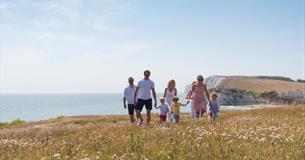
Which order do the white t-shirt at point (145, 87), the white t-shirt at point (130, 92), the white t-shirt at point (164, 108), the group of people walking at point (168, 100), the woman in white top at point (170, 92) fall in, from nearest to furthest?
1. the white t-shirt at point (145, 87)
2. the group of people walking at point (168, 100)
3. the white t-shirt at point (130, 92)
4. the white t-shirt at point (164, 108)
5. the woman in white top at point (170, 92)

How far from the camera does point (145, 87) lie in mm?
20984

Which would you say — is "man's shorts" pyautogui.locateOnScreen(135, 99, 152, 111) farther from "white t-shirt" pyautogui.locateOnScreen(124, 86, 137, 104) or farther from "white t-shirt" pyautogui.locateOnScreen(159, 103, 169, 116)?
"white t-shirt" pyautogui.locateOnScreen(159, 103, 169, 116)

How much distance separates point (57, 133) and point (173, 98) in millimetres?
7022

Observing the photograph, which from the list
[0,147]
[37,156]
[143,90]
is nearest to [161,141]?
[37,156]

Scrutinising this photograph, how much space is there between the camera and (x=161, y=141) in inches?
467

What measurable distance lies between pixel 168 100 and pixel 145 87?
3262mm

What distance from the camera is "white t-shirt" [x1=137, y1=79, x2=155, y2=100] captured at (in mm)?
20953

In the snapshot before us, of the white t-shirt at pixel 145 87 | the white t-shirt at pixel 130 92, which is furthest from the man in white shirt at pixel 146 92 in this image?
the white t-shirt at pixel 130 92

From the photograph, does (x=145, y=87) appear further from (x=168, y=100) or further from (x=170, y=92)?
→ (x=168, y=100)

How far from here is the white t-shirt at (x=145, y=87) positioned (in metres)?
21.0

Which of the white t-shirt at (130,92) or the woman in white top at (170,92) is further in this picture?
the woman in white top at (170,92)

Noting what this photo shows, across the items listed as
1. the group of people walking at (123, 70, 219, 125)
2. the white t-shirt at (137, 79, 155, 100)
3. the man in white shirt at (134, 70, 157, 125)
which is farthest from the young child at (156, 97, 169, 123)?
the white t-shirt at (137, 79, 155, 100)

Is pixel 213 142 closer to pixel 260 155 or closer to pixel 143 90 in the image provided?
pixel 260 155

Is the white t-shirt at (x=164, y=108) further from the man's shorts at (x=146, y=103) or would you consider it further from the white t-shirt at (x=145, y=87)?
the white t-shirt at (x=145, y=87)
